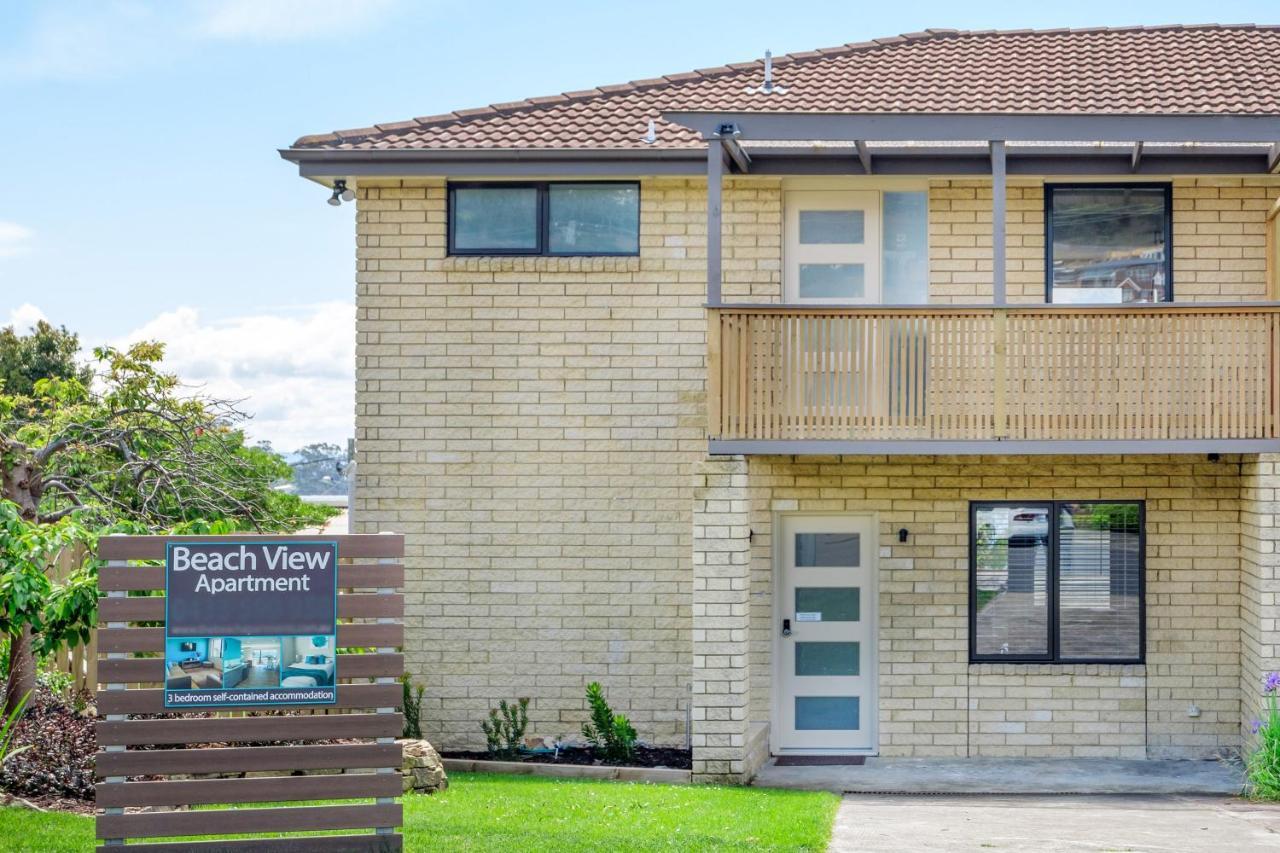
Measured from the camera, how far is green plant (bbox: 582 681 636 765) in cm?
1327

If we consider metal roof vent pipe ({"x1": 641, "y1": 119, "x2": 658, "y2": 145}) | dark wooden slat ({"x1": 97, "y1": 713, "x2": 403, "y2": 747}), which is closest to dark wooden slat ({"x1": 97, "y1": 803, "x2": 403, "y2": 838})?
dark wooden slat ({"x1": 97, "y1": 713, "x2": 403, "y2": 747})

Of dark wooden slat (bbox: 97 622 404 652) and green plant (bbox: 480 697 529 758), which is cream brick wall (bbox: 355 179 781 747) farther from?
dark wooden slat (bbox: 97 622 404 652)

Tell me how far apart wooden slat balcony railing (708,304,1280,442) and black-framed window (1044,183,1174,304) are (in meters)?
1.77

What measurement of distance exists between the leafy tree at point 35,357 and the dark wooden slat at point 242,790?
18987 millimetres

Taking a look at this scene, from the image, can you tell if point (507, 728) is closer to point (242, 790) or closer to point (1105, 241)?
point (242, 790)

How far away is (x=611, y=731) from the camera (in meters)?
13.3

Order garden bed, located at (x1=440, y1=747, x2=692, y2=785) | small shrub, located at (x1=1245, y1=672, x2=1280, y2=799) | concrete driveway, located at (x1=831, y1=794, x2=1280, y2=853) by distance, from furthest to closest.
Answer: garden bed, located at (x1=440, y1=747, x2=692, y2=785)
small shrub, located at (x1=1245, y1=672, x2=1280, y2=799)
concrete driveway, located at (x1=831, y1=794, x2=1280, y2=853)

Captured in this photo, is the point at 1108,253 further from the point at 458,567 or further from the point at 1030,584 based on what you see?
the point at 458,567

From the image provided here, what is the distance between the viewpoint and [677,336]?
14.1 m

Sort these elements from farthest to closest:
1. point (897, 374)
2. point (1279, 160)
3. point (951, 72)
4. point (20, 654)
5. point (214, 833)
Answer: point (951, 72) < point (1279, 160) < point (897, 374) < point (20, 654) < point (214, 833)

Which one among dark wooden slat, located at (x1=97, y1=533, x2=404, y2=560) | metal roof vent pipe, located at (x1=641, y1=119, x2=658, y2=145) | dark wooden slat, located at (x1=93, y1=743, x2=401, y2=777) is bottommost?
dark wooden slat, located at (x1=93, y1=743, x2=401, y2=777)

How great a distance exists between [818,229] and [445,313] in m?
3.75

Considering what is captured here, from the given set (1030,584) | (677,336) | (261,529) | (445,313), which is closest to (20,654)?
(261,529)

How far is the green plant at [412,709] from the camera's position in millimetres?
14008
